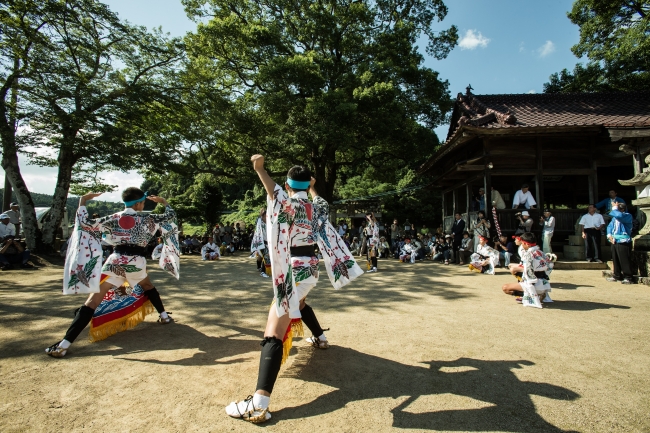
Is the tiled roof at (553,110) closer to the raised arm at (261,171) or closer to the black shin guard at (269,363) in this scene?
the raised arm at (261,171)

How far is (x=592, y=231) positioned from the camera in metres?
9.29

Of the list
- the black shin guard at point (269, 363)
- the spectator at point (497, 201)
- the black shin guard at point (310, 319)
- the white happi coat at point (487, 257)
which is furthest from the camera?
the spectator at point (497, 201)

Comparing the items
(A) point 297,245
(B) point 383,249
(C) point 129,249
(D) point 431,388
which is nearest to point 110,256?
(C) point 129,249

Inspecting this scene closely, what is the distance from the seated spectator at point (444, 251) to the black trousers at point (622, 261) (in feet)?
16.0

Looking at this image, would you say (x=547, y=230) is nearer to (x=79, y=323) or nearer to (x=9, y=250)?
(x=79, y=323)

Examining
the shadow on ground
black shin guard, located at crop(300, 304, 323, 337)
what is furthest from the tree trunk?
the shadow on ground

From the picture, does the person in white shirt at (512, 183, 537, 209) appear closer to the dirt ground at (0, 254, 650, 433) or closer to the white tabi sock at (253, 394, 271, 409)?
the dirt ground at (0, 254, 650, 433)

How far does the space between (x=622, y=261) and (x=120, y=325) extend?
9146 millimetres

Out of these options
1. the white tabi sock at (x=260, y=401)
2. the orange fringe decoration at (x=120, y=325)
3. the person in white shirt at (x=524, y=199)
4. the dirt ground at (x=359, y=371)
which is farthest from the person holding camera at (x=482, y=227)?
the white tabi sock at (x=260, y=401)

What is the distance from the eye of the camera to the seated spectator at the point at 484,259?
9094 millimetres

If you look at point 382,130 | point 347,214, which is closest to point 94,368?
point 382,130

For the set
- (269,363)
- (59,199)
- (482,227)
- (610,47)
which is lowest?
(269,363)

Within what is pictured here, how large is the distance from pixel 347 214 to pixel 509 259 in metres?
16.9

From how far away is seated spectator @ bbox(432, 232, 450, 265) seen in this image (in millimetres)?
12047
